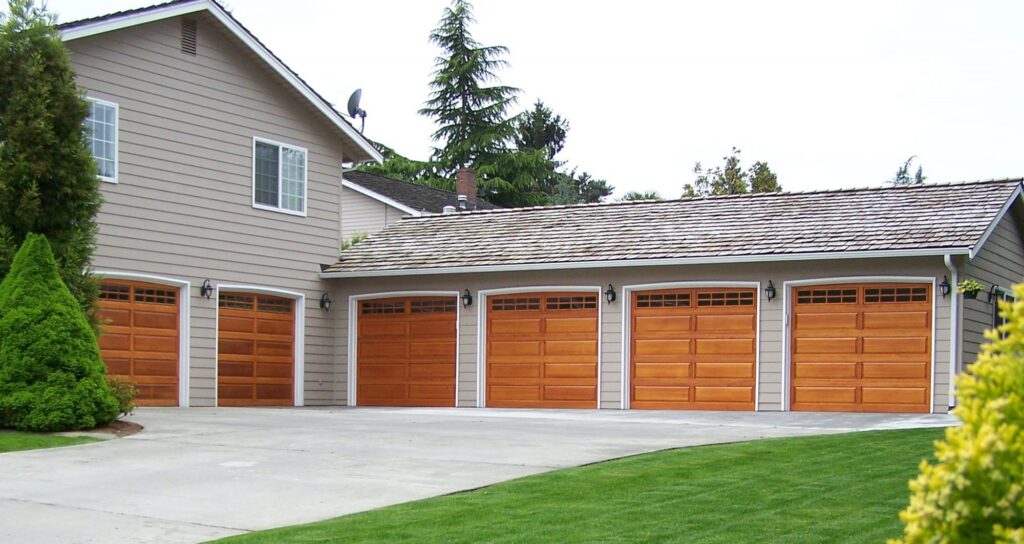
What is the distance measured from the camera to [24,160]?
1412 cm

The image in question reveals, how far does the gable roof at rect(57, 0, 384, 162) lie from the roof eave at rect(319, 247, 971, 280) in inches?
106

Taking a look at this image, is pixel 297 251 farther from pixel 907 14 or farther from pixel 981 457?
pixel 981 457

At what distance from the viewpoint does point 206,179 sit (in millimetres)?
20484

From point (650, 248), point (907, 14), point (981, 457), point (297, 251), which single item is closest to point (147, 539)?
point (981, 457)

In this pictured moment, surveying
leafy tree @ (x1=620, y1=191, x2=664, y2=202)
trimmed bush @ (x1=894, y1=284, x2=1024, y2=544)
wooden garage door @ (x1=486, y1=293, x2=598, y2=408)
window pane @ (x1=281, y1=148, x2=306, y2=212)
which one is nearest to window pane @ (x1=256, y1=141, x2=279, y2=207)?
window pane @ (x1=281, y1=148, x2=306, y2=212)

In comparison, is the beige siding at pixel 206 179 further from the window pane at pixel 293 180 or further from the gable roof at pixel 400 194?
the gable roof at pixel 400 194

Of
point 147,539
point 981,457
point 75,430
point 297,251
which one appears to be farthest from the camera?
point 297,251

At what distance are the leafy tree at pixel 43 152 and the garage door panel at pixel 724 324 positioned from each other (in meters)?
9.55

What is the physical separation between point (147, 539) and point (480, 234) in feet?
50.8

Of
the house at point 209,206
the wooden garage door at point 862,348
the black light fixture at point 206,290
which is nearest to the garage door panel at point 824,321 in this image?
the wooden garage door at point 862,348

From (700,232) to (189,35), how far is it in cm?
927

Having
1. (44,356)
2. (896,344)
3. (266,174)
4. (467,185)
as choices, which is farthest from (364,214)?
(44,356)

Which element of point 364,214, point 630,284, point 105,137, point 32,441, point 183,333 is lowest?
point 32,441

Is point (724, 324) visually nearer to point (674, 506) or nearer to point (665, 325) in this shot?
point (665, 325)
